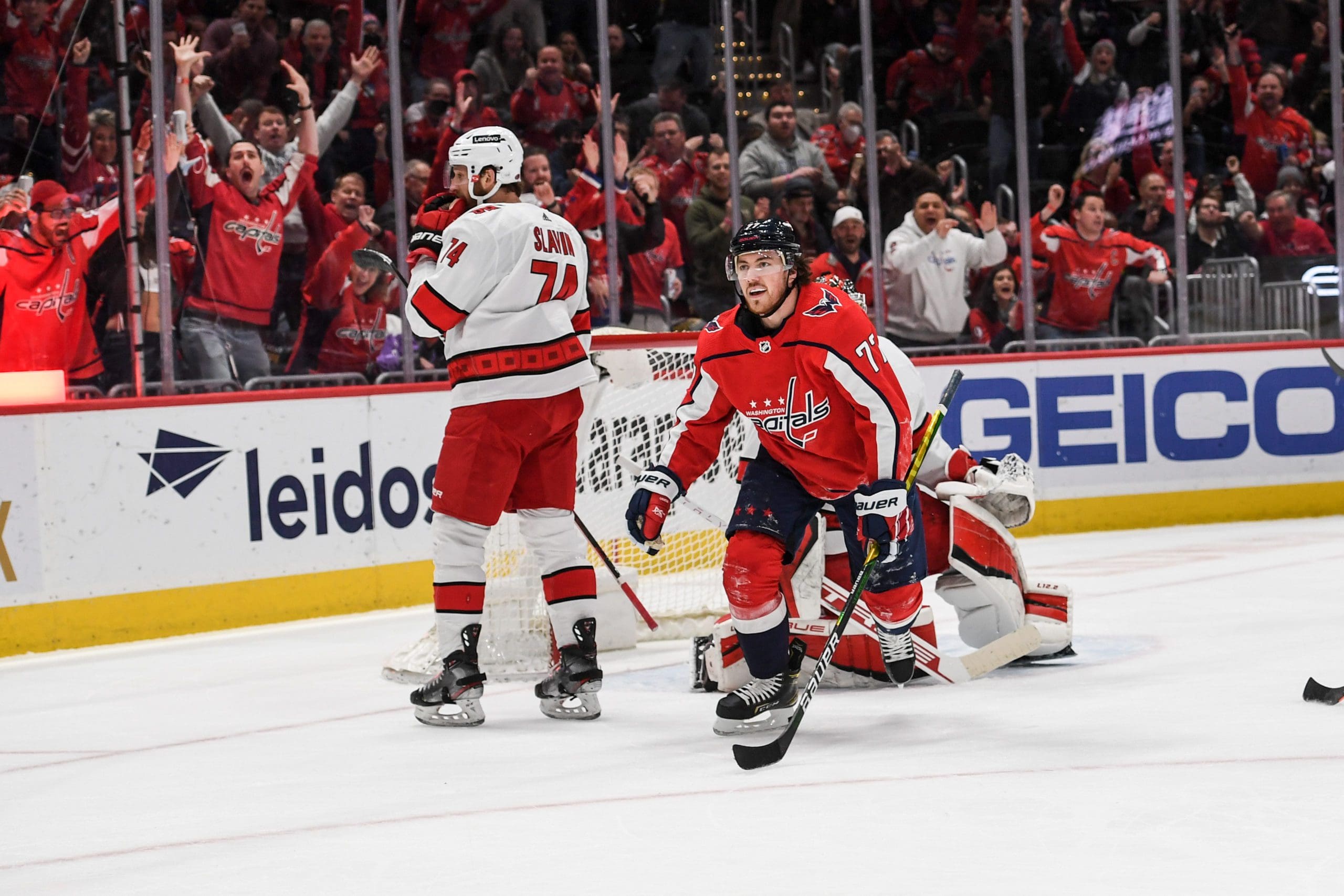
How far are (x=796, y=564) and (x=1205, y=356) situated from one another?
4408 mm

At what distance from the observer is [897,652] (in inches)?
143

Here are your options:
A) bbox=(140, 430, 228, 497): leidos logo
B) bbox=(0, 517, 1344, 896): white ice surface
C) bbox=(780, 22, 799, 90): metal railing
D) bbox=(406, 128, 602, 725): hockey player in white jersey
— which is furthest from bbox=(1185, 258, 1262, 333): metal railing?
bbox=(406, 128, 602, 725): hockey player in white jersey

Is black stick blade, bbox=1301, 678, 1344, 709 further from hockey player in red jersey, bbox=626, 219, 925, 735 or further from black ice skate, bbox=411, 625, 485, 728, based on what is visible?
black ice skate, bbox=411, 625, 485, 728

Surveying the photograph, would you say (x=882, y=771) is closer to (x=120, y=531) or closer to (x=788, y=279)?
(x=788, y=279)

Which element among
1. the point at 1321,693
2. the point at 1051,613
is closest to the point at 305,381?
the point at 1051,613

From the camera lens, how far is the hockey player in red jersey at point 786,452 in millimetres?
3418

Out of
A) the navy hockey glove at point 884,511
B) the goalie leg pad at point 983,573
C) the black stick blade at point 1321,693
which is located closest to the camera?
the navy hockey glove at point 884,511

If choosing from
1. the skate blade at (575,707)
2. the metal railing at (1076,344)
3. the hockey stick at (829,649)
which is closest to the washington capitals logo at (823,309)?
the hockey stick at (829,649)

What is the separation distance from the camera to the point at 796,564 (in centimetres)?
387

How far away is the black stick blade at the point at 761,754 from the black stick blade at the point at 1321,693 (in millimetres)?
1200

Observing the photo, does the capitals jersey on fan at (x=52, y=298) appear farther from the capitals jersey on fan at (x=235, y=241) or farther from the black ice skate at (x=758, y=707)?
the black ice skate at (x=758, y=707)

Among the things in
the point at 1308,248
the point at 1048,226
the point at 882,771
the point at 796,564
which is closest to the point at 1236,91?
the point at 1308,248

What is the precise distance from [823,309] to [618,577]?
1.30m

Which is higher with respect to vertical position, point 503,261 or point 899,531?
point 503,261
